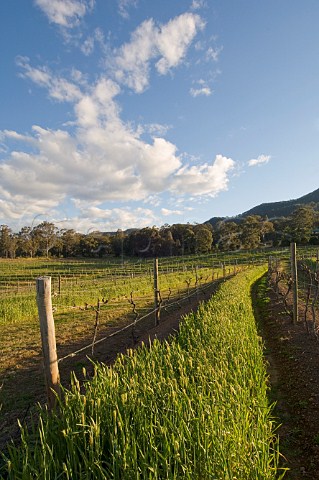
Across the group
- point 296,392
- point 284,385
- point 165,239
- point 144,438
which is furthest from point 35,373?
point 165,239

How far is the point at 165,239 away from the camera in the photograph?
91.4 meters

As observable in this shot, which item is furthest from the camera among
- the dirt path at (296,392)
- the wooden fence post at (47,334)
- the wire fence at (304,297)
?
the wire fence at (304,297)

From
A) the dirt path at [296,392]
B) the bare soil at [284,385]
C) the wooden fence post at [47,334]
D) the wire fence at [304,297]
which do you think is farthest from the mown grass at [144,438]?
the wire fence at [304,297]

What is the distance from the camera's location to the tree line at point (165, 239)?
8182 cm

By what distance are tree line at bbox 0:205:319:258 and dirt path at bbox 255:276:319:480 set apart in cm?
7322

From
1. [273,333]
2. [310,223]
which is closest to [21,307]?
[273,333]

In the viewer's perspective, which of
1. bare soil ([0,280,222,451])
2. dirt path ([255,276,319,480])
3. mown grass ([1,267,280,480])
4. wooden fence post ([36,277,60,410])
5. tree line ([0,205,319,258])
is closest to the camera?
mown grass ([1,267,280,480])

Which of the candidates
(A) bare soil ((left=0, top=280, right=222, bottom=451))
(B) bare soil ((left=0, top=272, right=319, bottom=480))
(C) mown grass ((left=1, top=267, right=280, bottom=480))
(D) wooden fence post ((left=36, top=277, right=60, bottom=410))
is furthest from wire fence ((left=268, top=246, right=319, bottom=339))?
(D) wooden fence post ((left=36, top=277, right=60, bottom=410))

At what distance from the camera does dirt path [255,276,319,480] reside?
3.87 m

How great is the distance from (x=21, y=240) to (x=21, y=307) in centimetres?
8744

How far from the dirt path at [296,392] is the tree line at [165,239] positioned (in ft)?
240

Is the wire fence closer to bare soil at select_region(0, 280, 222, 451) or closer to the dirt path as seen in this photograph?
the dirt path

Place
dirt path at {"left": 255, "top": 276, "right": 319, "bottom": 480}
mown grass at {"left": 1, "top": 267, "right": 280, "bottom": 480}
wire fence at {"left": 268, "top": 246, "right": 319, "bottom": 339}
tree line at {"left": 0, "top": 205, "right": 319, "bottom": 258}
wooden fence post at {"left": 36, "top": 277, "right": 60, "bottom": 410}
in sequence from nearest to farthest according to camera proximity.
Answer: mown grass at {"left": 1, "top": 267, "right": 280, "bottom": 480}
wooden fence post at {"left": 36, "top": 277, "right": 60, "bottom": 410}
dirt path at {"left": 255, "top": 276, "right": 319, "bottom": 480}
wire fence at {"left": 268, "top": 246, "right": 319, "bottom": 339}
tree line at {"left": 0, "top": 205, "right": 319, "bottom": 258}

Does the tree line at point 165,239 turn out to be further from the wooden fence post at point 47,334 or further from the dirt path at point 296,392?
the wooden fence post at point 47,334
